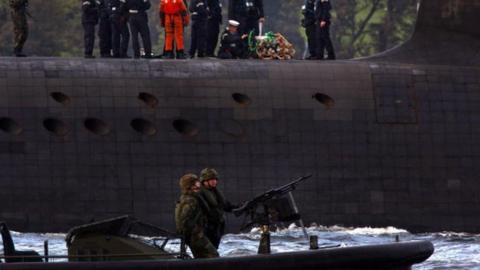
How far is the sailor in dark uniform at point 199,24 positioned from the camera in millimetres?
40156

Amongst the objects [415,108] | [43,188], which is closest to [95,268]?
[43,188]

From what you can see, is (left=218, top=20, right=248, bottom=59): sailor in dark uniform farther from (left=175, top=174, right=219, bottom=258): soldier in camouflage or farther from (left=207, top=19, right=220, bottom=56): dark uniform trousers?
(left=175, top=174, right=219, bottom=258): soldier in camouflage

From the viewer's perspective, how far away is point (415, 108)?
38.2m

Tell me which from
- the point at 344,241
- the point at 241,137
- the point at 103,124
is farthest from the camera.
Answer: the point at 241,137

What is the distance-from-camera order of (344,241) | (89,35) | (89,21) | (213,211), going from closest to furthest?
(213,211) → (344,241) → (89,35) → (89,21)

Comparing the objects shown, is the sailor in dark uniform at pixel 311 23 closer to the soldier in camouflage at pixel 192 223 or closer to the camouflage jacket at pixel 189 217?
the soldier in camouflage at pixel 192 223

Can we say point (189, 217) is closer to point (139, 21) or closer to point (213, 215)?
point (213, 215)

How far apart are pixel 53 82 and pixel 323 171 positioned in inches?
208

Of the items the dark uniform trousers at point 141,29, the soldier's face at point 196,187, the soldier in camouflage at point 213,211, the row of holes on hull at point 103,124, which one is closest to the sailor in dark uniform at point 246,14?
the dark uniform trousers at point 141,29

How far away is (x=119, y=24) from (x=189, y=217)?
45.0 ft

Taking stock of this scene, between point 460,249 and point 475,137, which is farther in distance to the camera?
point 475,137

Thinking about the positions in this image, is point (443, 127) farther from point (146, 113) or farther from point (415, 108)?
point (146, 113)

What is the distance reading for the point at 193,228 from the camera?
26.2 meters

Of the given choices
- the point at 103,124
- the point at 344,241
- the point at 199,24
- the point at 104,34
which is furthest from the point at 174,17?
the point at 344,241
